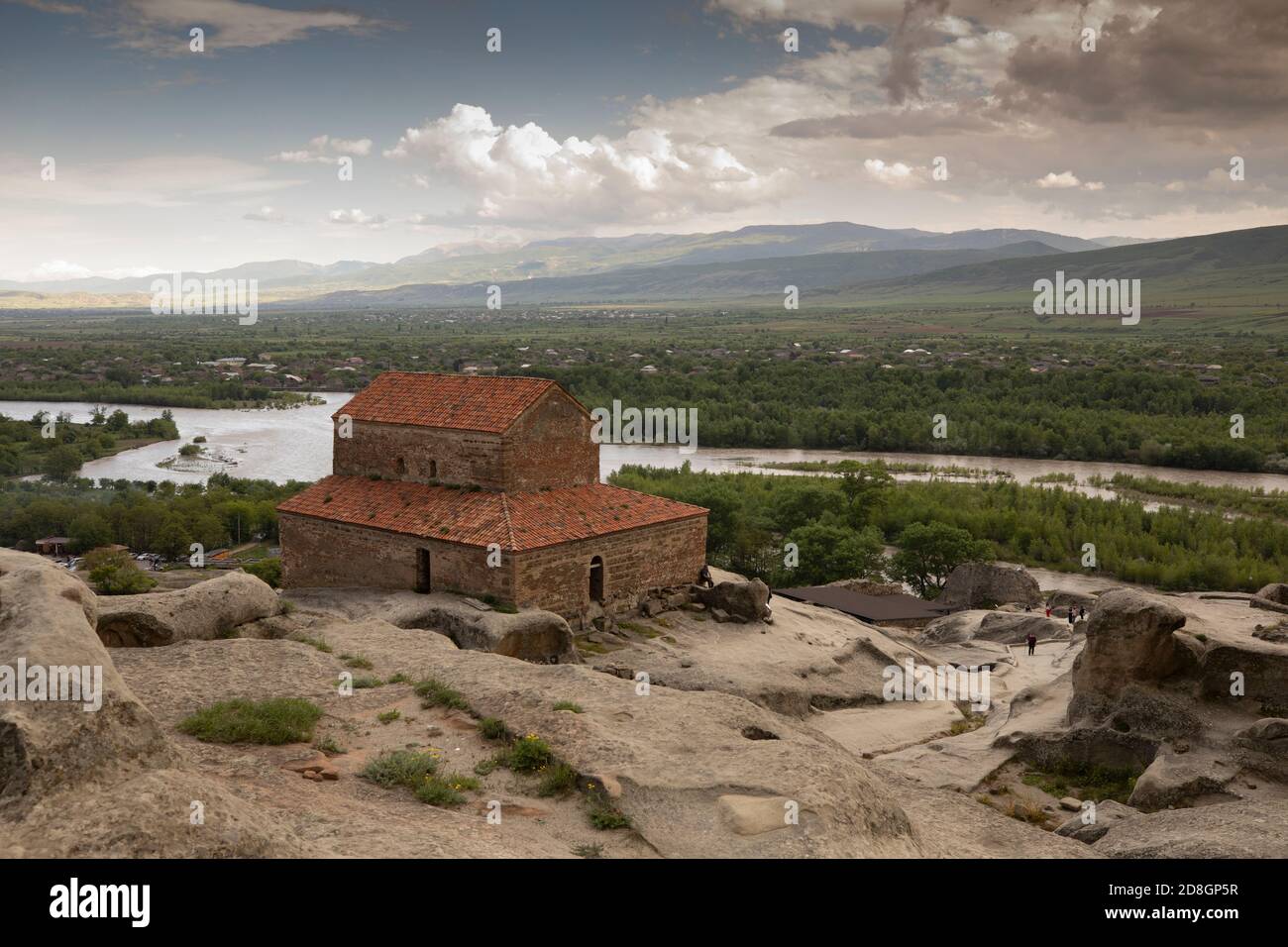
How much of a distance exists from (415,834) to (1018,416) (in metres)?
79.3

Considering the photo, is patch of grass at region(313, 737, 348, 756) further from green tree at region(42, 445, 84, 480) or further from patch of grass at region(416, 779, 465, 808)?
green tree at region(42, 445, 84, 480)

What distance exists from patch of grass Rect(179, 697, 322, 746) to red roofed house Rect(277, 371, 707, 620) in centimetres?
1008

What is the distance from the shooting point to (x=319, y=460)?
226 ft

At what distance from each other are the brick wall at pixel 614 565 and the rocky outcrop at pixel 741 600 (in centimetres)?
110

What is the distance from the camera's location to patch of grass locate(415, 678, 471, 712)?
42.7 ft

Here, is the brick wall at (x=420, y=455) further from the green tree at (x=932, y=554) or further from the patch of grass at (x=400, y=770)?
the green tree at (x=932, y=554)

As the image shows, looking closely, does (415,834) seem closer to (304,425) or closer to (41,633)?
(41,633)

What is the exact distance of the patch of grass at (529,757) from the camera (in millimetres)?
11062

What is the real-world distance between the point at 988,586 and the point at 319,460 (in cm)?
4497

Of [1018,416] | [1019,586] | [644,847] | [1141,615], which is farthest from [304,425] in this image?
[644,847]

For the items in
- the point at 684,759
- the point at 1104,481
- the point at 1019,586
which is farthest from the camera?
the point at 1104,481

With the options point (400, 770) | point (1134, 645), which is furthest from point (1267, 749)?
point (400, 770)

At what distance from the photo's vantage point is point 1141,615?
62.4 ft

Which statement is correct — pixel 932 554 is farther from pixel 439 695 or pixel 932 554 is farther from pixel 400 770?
pixel 400 770
